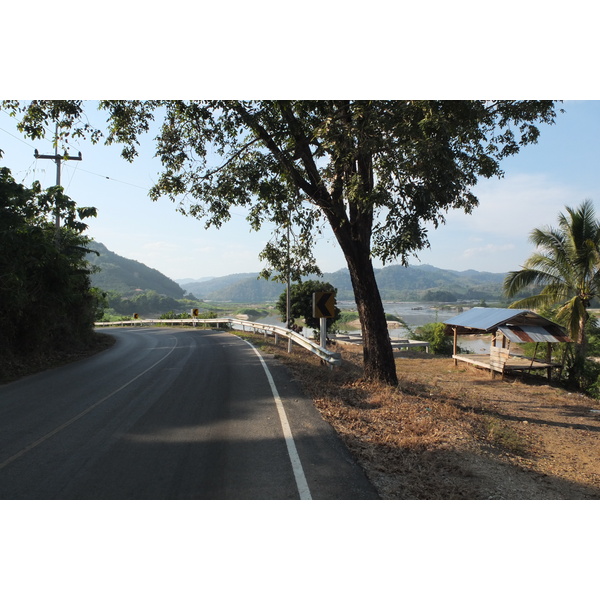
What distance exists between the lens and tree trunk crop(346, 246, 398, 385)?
33.2 ft

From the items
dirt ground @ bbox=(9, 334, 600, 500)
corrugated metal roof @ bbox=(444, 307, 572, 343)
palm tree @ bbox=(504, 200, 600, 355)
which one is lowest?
dirt ground @ bbox=(9, 334, 600, 500)

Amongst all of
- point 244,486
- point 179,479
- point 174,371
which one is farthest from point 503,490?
point 174,371

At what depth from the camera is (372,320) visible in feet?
33.6

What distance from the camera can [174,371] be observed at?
11539mm

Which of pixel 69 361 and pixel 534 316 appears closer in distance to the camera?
pixel 69 361

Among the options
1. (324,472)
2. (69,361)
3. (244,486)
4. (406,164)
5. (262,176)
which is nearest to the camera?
(244,486)

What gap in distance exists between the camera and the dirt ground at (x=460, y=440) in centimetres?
488

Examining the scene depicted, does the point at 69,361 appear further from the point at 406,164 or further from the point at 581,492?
the point at 581,492

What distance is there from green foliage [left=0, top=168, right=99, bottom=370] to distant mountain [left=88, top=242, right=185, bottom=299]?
→ 305 feet

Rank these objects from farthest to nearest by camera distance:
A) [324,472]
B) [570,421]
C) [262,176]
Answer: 1. [262,176]
2. [570,421]
3. [324,472]

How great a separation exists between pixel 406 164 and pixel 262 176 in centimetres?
510

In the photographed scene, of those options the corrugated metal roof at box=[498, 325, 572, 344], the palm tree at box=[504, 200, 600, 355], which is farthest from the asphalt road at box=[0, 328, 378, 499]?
the palm tree at box=[504, 200, 600, 355]

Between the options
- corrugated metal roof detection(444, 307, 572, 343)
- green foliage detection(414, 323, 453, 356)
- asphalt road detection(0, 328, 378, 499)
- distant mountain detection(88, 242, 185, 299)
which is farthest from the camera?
distant mountain detection(88, 242, 185, 299)

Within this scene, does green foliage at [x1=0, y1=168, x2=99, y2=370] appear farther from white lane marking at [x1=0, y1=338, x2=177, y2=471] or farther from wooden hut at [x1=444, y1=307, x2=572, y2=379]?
wooden hut at [x1=444, y1=307, x2=572, y2=379]
